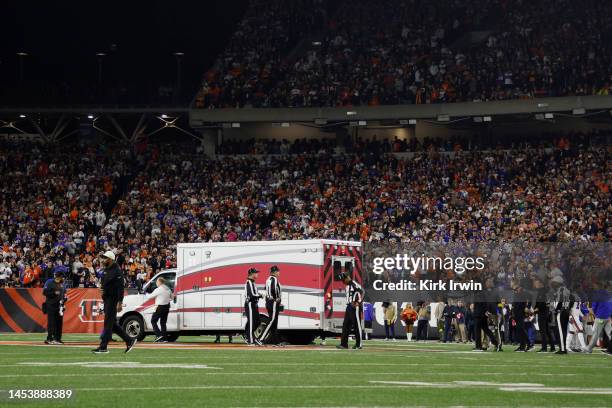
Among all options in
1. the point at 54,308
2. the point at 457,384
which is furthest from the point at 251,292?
the point at 457,384

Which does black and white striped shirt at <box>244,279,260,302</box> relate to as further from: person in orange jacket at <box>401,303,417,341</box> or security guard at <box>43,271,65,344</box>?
person in orange jacket at <box>401,303,417,341</box>

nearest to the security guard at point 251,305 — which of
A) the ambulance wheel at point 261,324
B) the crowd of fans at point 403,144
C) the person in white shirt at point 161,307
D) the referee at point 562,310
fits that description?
the ambulance wheel at point 261,324

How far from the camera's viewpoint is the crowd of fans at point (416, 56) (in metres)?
50.1

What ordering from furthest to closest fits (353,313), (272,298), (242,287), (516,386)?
(242,287), (272,298), (353,313), (516,386)

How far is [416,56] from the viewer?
53.5 metres

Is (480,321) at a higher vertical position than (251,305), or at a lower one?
lower

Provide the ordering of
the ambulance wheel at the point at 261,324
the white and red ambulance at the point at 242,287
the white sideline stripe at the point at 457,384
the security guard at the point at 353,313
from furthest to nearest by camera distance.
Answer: the white and red ambulance at the point at 242,287, the ambulance wheel at the point at 261,324, the security guard at the point at 353,313, the white sideline stripe at the point at 457,384

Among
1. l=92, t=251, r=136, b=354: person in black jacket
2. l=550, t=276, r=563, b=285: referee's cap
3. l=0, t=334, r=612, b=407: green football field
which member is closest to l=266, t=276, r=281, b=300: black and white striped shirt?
l=0, t=334, r=612, b=407: green football field

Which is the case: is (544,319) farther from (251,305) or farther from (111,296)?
(111,296)

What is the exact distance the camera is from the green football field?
456 inches

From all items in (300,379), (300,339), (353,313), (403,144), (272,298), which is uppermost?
(403,144)

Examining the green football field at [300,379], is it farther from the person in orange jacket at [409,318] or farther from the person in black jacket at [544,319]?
the person in orange jacket at [409,318]

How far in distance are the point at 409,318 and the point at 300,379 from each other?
20.1 m

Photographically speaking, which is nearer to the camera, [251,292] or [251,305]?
[251,292]
